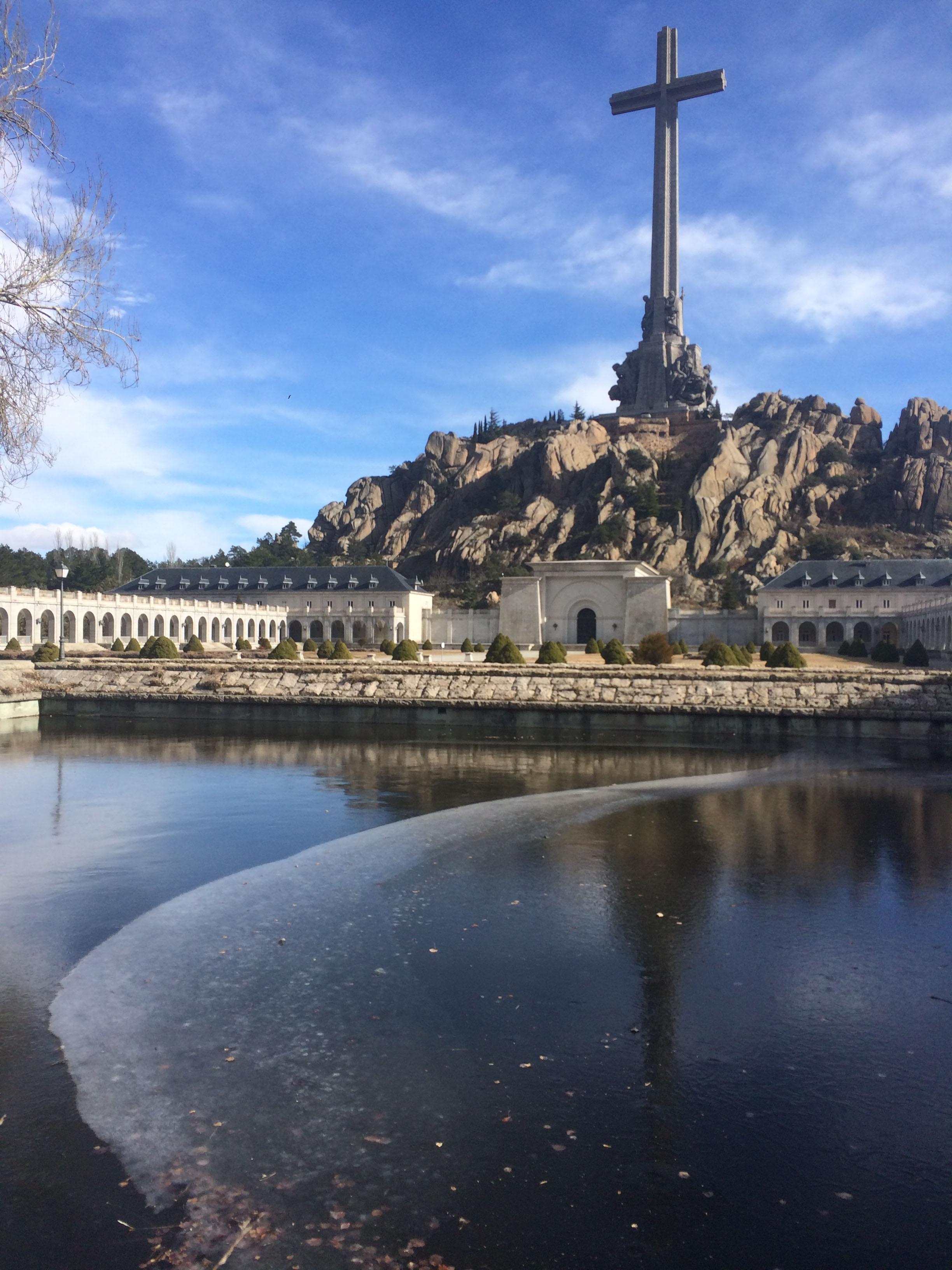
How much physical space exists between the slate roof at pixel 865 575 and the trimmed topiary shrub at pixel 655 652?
→ 3715cm

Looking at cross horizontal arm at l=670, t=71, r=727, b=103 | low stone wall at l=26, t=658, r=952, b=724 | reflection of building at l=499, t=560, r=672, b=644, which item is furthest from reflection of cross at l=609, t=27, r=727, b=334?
low stone wall at l=26, t=658, r=952, b=724

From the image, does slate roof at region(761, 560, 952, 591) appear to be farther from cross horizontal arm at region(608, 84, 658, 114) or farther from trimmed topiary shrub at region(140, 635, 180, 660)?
cross horizontal arm at region(608, 84, 658, 114)

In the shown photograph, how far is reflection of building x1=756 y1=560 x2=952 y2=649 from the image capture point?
7525 centimetres

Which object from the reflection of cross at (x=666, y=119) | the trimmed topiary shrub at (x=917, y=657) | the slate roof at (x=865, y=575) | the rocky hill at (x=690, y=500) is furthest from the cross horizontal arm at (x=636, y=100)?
the trimmed topiary shrub at (x=917, y=657)

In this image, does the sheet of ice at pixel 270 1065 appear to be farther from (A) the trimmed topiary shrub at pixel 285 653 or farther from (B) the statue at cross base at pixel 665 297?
(B) the statue at cross base at pixel 665 297

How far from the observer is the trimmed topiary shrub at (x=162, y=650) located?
150 feet

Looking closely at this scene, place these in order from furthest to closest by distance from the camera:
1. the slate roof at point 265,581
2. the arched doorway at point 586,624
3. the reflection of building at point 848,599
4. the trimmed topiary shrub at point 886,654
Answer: the slate roof at point 265,581 < the reflection of building at point 848,599 < the arched doorway at point 586,624 < the trimmed topiary shrub at point 886,654

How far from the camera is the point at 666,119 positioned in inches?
4582

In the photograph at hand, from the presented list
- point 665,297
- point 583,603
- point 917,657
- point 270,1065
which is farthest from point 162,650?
point 665,297

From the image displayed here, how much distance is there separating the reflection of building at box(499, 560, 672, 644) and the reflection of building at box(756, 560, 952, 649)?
44.6ft

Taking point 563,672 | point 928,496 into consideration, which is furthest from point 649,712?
point 928,496

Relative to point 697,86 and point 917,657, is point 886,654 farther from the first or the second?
point 697,86

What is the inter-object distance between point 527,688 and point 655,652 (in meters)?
16.8

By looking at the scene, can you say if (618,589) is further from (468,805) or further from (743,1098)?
(743,1098)
